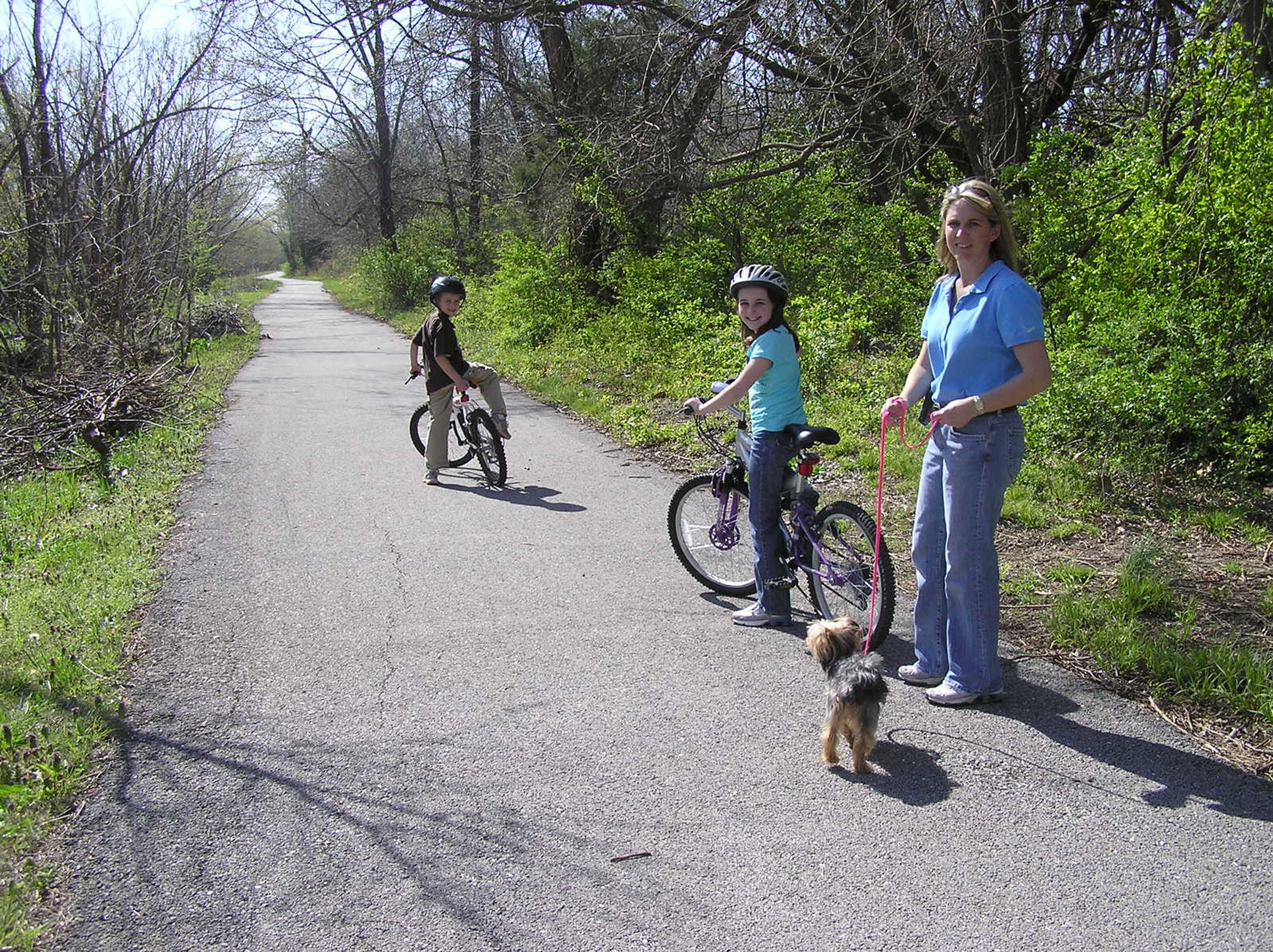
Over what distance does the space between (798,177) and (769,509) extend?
968 centimetres

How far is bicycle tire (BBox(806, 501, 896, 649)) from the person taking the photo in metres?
4.63

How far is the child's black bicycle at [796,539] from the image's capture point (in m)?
4.70

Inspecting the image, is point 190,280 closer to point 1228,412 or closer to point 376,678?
point 376,678

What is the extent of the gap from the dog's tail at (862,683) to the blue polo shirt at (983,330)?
1.16 meters

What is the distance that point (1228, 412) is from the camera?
671cm

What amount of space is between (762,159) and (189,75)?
7.72m

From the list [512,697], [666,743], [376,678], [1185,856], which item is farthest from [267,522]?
[1185,856]

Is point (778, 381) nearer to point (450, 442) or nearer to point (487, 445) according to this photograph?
point (487, 445)

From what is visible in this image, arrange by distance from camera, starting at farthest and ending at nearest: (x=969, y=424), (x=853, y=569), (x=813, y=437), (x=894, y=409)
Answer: (x=853, y=569) < (x=813, y=437) < (x=894, y=409) < (x=969, y=424)

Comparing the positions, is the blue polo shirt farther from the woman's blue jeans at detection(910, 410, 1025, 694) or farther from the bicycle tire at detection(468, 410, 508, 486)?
the bicycle tire at detection(468, 410, 508, 486)

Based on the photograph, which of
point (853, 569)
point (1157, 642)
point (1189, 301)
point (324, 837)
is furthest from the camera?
point (1189, 301)

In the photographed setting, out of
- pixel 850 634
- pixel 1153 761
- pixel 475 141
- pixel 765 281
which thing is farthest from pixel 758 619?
pixel 475 141

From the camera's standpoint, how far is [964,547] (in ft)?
13.2

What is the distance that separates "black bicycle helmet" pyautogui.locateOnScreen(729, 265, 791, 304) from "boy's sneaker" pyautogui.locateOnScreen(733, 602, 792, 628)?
5.20 ft
